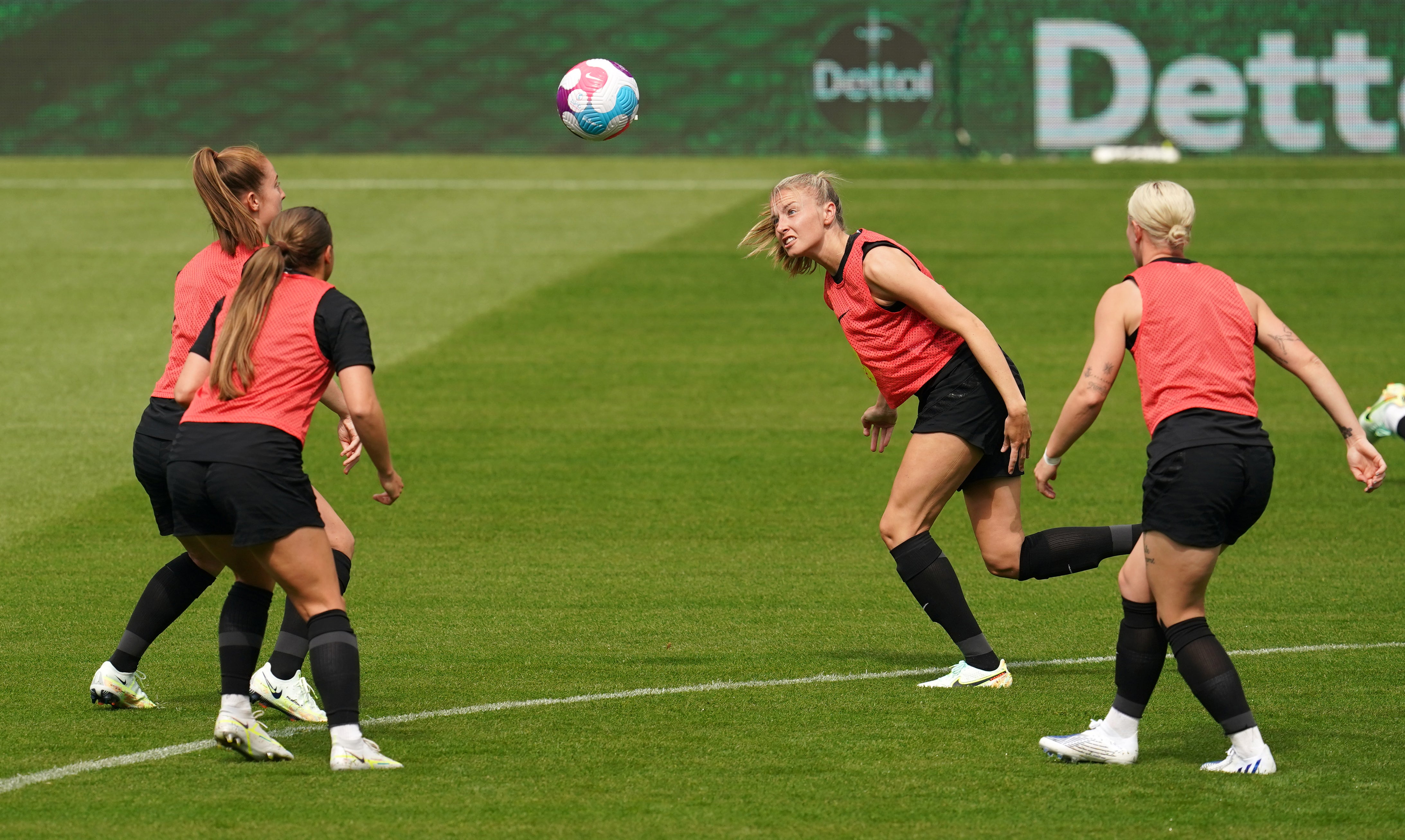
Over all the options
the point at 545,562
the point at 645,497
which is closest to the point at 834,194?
the point at 545,562

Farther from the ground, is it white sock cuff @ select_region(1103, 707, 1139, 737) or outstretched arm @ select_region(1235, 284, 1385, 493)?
outstretched arm @ select_region(1235, 284, 1385, 493)

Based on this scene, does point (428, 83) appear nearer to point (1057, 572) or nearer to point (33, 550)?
point (33, 550)

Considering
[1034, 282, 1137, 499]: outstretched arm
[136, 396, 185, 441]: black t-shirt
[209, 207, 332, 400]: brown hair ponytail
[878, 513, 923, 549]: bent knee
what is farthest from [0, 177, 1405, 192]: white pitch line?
[209, 207, 332, 400]: brown hair ponytail

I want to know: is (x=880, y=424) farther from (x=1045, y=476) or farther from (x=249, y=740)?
(x=249, y=740)

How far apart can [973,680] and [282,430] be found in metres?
2.92

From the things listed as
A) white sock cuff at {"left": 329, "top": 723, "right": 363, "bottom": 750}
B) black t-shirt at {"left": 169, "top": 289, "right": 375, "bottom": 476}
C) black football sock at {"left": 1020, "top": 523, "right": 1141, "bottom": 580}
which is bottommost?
white sock cuff at {"left": 329, "top": 723, "right": 363, "bottom": 750}

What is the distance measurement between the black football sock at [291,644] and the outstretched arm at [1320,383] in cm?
333

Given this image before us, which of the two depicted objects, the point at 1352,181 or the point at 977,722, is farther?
the point at 1352,181

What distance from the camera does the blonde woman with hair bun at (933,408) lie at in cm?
684

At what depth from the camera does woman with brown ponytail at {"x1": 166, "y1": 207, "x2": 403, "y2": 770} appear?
566 cm

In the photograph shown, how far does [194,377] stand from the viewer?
19.2ft

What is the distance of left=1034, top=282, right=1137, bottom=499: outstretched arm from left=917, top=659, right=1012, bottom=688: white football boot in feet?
4.27

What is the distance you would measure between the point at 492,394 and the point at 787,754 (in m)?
8.91

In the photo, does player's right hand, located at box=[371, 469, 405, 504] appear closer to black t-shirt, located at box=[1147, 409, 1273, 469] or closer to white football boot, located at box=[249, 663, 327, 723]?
white football boot, located at box=[249, 663, 327, 723]
